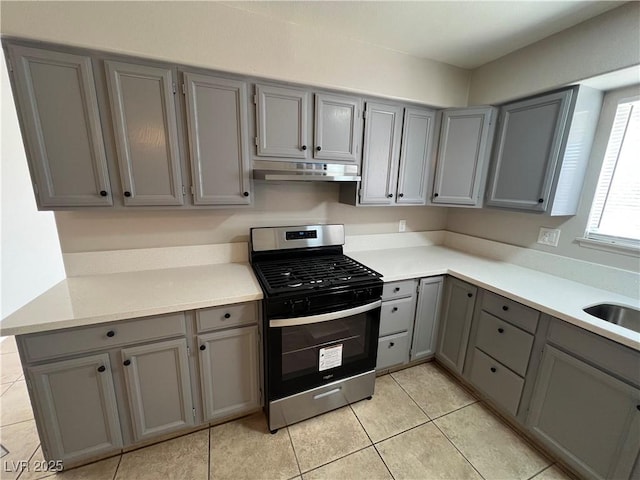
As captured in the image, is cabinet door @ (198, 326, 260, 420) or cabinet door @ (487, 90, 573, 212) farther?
cabinet door @ (487, 90, 573, 212)

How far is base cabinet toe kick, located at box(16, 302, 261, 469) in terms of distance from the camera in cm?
126

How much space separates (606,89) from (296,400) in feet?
9.30

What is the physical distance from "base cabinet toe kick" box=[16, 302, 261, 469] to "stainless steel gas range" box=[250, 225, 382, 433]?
159mm

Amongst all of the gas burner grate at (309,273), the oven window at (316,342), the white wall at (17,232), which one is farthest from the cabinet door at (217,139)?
the white wall at (17,232)

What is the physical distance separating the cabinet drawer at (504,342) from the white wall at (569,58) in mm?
1598

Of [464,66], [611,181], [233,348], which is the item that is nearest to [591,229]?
[611,181]

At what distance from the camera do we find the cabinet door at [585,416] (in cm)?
121

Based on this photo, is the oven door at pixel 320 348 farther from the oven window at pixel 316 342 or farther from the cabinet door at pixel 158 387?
the cabinet door at pixel 158 387

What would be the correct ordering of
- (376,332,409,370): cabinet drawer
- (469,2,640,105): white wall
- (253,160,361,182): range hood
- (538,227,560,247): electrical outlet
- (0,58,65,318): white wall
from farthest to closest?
1. (0,58,65,318): white wall
2. (376,332,409,370): cabinet drawer
3. (538,227,560,247): electrical outlet
4. (253,160,361,182): range hood
5. (469,2,640,105): white wall

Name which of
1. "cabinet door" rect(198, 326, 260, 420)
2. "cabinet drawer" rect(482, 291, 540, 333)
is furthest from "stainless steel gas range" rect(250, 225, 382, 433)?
"cabinet drawer" rect(482, 291, 540, 333)

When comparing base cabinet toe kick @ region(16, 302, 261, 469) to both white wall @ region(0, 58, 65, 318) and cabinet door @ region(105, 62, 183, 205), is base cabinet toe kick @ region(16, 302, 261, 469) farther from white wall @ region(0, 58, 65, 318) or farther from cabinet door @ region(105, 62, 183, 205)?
white wall @ region(0, 58, 65, 318)

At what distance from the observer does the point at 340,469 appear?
1.48 metres

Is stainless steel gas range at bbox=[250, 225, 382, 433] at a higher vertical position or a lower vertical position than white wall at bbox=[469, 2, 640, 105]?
lower

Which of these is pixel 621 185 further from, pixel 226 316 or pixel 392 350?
pixel 226 316
